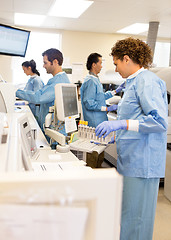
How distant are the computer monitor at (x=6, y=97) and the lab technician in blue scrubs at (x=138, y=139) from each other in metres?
0.85

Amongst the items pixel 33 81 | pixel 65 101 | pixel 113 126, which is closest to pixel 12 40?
pixel 33 81

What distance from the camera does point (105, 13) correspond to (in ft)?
16.2

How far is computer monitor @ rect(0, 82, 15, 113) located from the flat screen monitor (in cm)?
138

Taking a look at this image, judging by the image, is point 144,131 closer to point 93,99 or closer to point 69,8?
point 93,99

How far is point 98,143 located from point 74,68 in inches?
200

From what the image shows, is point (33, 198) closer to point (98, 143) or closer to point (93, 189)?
point (93, 189)

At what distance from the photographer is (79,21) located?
5816 millimetres

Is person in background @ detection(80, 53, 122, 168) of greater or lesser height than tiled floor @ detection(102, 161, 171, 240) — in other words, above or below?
above

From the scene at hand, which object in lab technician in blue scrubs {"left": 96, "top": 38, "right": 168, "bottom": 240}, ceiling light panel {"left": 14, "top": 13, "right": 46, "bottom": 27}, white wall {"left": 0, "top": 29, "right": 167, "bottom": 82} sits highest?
ceiling light panel {"left": 14, "top": 13, "right": 46, "bottom": 27}

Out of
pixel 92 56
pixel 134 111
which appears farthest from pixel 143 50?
pixel 92 56

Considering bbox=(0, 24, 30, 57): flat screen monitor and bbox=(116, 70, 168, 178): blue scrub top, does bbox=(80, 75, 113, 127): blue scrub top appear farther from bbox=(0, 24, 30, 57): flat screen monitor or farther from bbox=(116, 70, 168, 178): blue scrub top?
bbox=(116, 70, 168, 178): blue scrub top

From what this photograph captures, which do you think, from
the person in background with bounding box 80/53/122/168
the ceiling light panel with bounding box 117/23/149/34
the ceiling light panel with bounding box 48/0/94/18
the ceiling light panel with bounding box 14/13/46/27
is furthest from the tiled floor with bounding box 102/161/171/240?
the ceiling light panel with bounding box 14/13/46/27

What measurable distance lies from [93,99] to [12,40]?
54.0 inches

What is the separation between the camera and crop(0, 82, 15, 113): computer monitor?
2010 millimetres
